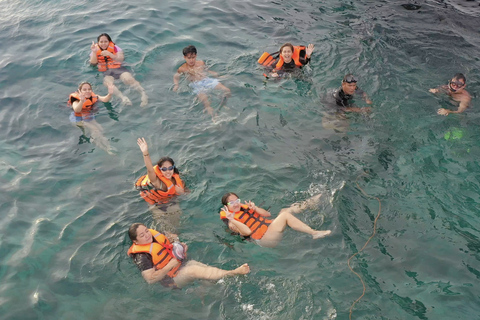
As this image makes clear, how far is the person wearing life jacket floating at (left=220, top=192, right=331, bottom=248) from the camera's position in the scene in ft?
23.5

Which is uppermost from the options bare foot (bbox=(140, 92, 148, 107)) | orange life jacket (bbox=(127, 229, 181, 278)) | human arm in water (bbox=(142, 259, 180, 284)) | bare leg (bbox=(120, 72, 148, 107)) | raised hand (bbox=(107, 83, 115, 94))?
bare leg (bbox=(120, 72, 148, 107))

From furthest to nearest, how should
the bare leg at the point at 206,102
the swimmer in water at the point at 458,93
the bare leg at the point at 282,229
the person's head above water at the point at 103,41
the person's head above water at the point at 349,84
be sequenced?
the person's head above water at the point at 103,41, the bare leg at the point at 206,102, the swimmer in water at the point at 458,93, the person's head above water at the point at 349,84, the bare leg at the point at 282,229

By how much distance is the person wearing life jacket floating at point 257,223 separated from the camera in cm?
718

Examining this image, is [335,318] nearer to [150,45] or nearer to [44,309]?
[44,309]

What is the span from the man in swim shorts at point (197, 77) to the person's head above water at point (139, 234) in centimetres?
436

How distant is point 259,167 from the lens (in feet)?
28.8

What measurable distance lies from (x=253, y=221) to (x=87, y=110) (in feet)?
18.0

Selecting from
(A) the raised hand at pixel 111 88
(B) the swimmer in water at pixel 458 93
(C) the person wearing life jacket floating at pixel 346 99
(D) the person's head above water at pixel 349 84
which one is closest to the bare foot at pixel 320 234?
(C) the person wearing life jacket floating at pixel 346 99

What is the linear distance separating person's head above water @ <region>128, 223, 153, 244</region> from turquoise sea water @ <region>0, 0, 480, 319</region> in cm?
61

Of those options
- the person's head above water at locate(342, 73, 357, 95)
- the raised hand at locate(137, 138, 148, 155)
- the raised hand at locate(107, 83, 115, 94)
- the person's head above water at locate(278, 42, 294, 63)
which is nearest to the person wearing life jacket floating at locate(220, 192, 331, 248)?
the raised hand at locate(137, 138, 148, 155)

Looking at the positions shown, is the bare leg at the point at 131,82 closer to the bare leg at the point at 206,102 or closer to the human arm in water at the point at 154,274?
the bare leg at the point at 206,102

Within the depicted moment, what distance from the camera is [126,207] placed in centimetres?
812

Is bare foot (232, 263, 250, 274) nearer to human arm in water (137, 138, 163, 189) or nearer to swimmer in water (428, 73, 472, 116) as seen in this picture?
human arm in water (137, 138, 163, 189)

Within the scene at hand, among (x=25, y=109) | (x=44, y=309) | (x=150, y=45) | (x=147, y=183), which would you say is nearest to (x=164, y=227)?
(x=147, y=183)
